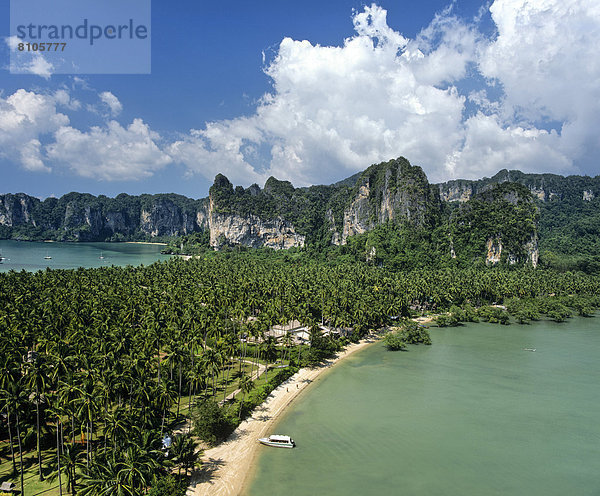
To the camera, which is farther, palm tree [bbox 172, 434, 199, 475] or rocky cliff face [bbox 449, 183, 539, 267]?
rocky cliff face [bbox 449, 183, 539, 267]

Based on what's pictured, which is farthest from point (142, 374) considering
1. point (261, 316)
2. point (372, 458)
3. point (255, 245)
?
point (255, 245)

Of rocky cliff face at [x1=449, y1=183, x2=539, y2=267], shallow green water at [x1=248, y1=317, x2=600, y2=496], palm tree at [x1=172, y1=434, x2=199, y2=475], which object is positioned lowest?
shallow green water at [x1=248, y1=317, x2=600, y2=496]

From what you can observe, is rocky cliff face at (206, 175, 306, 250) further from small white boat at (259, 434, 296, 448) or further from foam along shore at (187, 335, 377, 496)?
small white boat at (259, 434, 296, 448)

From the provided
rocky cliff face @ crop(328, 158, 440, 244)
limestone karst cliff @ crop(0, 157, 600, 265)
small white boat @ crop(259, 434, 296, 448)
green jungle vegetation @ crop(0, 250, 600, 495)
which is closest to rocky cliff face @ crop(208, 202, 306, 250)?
limestone karst cliff @ crop(0, 157, 600, 265)

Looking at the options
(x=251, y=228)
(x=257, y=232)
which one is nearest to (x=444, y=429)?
(x=257, y=232)

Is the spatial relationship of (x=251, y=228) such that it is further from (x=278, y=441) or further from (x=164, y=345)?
(x=278, y=441)

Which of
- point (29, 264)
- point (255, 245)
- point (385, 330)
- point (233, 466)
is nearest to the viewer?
point (233, 466)

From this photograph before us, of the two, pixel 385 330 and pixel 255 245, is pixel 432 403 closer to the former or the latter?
pixel 385 330
